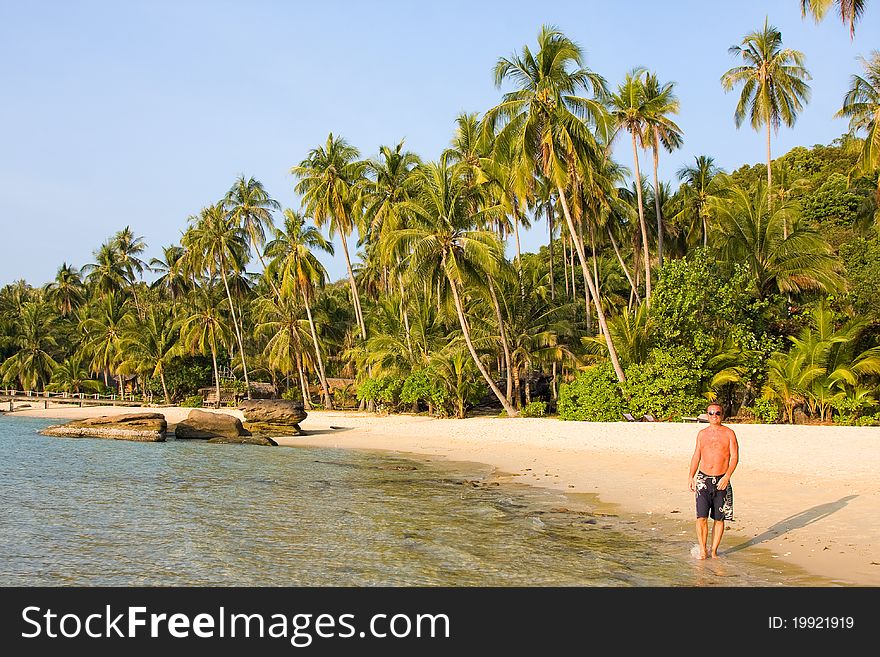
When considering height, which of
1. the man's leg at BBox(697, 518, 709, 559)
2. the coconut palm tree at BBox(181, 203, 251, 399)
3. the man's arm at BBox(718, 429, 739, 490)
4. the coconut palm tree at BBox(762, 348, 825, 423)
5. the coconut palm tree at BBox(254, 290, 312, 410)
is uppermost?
the coconut palm tree at BBox(181, 203, 251, 399)

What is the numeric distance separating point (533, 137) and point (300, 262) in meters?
21.2

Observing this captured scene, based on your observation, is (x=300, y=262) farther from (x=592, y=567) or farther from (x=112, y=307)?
(x=592, y=567)

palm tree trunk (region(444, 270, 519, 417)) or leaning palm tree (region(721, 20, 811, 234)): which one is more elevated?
leaning palm tree (region(721, 20, 811, 234))

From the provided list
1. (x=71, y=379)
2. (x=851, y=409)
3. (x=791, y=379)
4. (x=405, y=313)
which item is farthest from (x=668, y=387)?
(x=71, y=379)

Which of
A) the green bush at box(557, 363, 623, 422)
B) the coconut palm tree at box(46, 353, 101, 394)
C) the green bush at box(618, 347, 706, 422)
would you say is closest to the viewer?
the green bush at box(618, 347, 706, 422)

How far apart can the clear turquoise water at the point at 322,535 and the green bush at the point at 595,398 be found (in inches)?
312

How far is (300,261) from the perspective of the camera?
4272 cm

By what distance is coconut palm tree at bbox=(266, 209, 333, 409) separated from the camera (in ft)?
139

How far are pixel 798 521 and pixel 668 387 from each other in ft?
42.6

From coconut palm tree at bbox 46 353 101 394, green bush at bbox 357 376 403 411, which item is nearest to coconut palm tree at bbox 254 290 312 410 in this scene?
green bush at bbox 357 376 403 411

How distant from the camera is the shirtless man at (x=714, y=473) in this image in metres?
7.80

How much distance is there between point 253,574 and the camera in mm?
7984

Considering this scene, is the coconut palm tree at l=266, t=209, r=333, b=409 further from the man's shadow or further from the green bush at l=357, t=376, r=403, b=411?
the man's shadow

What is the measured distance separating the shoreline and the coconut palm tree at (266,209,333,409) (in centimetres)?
1604
